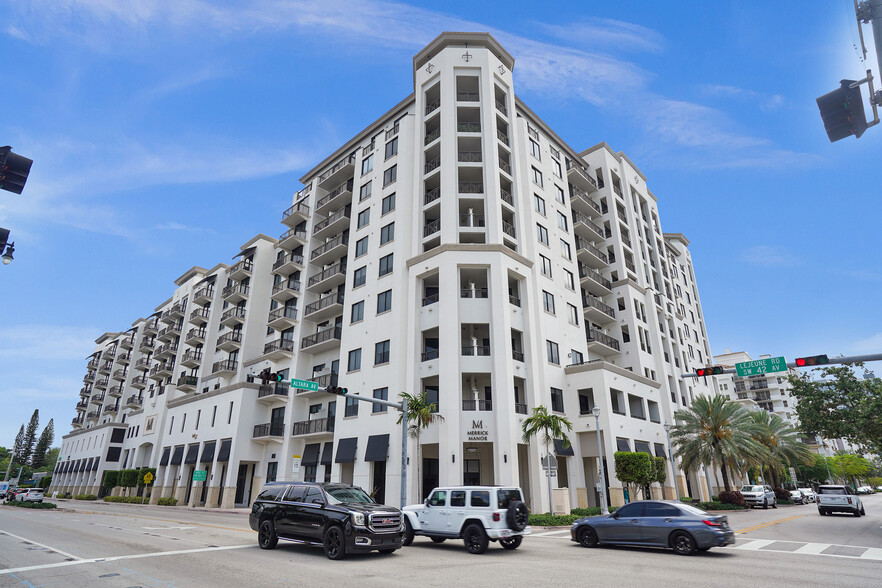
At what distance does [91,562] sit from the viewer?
12.3 meters

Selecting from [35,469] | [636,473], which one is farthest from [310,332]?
[35,469]

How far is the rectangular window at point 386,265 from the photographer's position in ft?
126

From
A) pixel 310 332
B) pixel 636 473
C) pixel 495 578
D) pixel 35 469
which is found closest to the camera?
pixel 495 578

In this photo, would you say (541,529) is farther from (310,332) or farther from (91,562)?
(310,332)

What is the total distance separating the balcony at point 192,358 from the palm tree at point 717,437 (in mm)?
50405

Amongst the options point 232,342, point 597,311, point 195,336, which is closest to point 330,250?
point 232,342

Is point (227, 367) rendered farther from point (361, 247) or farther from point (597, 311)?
point (597, 311)

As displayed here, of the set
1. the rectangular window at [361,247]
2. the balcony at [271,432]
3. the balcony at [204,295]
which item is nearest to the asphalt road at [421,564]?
the balcony at [271,432]

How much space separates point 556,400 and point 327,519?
25.2 metres

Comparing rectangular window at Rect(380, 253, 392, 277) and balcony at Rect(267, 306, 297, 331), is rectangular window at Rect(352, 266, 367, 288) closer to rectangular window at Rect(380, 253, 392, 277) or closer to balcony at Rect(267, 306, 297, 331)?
rectangular window at Rect(380, 253, 392, 277)

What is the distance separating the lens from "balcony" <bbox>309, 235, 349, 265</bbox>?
1770 inches

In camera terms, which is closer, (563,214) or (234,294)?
(563,214)

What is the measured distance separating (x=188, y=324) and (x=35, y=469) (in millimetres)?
101042

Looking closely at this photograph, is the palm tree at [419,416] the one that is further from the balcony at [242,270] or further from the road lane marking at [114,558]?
the balcony at [242,270]
